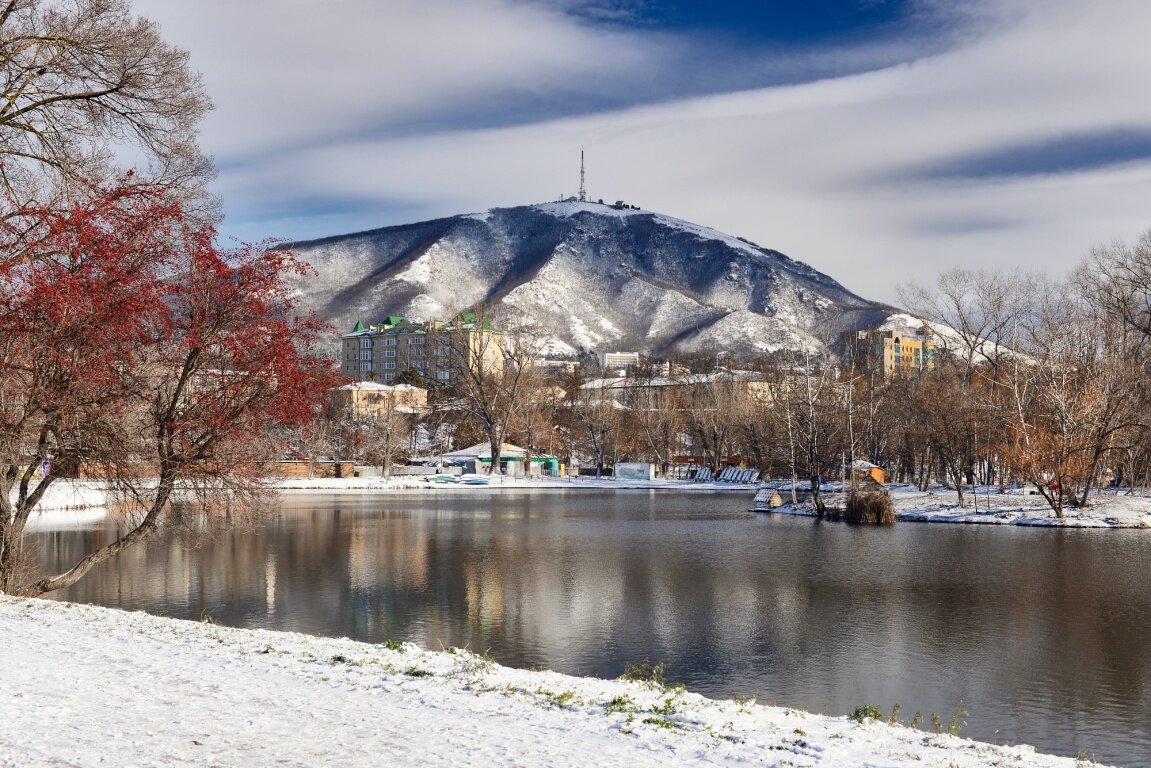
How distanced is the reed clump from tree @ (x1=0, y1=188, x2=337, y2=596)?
32.8m

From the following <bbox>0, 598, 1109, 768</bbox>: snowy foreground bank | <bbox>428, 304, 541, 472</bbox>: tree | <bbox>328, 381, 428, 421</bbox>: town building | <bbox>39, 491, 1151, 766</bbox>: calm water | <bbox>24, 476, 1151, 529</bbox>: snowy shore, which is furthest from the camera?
<bbox>328, 381, 428, 421</bbox>: town building

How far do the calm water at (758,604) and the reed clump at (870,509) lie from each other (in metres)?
4.57

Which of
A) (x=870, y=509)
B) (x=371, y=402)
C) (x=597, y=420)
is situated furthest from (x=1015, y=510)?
(x=371, y=402)

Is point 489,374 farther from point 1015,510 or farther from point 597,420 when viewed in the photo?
point 1015,510

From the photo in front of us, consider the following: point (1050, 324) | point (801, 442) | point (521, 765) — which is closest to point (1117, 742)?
point (521, 765)

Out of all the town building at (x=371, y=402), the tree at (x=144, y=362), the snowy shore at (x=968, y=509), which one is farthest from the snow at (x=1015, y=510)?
the town building at (x=371, y=402)

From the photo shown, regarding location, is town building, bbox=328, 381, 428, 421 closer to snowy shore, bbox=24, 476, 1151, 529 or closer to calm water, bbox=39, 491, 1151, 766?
snowy shore, bbox=24, 476, 1151, 529

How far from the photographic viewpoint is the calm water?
14.5 metres

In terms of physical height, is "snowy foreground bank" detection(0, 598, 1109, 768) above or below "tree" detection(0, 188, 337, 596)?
below

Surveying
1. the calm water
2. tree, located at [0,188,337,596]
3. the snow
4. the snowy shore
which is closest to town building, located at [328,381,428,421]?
the snowy shore

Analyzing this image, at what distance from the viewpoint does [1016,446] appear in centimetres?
4541

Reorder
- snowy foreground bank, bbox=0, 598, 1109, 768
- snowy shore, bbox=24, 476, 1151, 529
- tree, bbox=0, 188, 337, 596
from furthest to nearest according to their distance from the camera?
snowy shore, bbox=24, 476, 1151, 529 < tree, bbox=0, 188, 337, 596 < snowy foreground bank, bbox=0, 598, 1109, 768

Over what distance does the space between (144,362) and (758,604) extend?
1330 centimetres

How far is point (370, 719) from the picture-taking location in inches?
356
